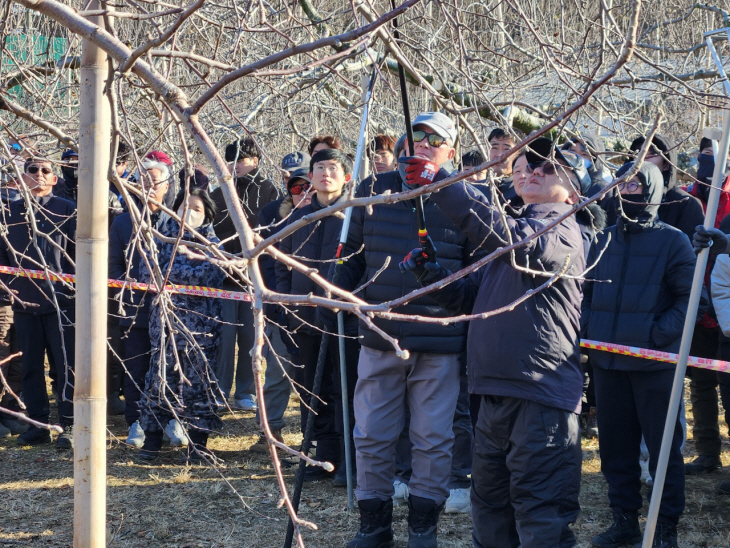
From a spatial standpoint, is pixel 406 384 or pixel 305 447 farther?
pixel 406 384

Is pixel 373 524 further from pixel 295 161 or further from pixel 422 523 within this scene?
pixel 295 161

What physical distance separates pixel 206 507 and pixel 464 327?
2.03 metres

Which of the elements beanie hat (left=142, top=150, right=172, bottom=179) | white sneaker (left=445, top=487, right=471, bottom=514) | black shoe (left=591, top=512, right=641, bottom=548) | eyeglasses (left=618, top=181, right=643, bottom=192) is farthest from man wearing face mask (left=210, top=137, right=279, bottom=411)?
black shoe (left=591, top=512, right=641, bottom=548)

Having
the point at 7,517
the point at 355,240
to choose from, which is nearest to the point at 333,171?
the point at 355,240

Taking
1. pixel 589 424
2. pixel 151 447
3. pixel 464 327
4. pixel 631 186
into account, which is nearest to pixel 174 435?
pixel 151 447

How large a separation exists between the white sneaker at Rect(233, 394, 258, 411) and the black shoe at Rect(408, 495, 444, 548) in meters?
3.37

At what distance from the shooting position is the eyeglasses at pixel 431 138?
3900 mm

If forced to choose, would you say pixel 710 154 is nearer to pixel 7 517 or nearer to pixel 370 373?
pixel 370 373

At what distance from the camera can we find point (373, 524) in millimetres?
4129

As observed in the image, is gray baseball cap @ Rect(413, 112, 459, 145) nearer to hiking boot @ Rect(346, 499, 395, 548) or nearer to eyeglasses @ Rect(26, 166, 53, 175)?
hiking boot @ Rect(346, 499, 395, 548)

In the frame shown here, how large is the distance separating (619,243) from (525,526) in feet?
5.71

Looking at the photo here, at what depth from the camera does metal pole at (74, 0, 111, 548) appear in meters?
2.33

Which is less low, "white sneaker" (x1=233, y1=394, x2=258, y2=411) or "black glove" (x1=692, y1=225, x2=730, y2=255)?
"black glove" (x1=692, y1=225, x2=730, y2=255)

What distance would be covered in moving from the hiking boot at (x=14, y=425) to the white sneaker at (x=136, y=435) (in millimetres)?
1049
